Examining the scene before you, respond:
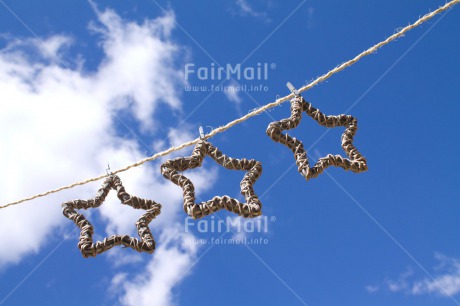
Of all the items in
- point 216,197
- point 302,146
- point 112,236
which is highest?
point 302,146

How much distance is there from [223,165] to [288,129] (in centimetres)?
41

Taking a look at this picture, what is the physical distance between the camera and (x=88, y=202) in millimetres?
3502

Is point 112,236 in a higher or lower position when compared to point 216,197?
lower

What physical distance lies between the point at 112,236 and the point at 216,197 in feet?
1.88

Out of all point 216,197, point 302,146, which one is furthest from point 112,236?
point 302,146

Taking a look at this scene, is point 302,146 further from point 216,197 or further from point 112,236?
point 112,236

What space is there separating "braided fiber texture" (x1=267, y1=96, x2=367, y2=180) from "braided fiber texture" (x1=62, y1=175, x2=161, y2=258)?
0.79 metres

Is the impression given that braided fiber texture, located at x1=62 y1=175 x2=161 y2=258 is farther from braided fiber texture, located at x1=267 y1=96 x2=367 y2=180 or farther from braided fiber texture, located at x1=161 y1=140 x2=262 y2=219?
braided fiber texture, located at x1=267 y1=96 x2=367 y2=180

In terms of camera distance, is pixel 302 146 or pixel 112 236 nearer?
pixel 112 236

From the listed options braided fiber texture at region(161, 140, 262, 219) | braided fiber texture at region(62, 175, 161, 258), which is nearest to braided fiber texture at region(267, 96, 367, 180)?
braided fiber texture at region(161, 140, 262, 219)

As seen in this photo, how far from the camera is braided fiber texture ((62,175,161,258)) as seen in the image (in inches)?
121

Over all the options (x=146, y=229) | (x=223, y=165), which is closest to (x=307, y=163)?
(x=223, y=165)

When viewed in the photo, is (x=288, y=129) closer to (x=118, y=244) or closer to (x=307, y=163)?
(x=307, y=163)

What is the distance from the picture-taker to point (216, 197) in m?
3.01
